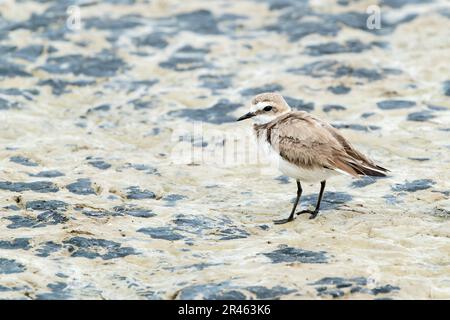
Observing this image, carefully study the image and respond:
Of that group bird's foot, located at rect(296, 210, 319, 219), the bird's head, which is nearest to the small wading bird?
bird's foot, located at rect(296, 210, 319, 219)

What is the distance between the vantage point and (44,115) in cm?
1551

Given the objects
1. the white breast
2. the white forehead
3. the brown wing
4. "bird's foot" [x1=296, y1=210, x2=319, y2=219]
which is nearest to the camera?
the brown wing

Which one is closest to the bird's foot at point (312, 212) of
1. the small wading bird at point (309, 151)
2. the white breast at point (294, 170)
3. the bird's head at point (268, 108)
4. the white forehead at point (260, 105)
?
the small wading bird at point (309, 151)

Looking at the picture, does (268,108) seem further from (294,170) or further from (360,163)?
(360,163)

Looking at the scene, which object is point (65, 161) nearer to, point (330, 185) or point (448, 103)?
point (330, 185)

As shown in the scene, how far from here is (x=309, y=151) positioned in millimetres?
10500

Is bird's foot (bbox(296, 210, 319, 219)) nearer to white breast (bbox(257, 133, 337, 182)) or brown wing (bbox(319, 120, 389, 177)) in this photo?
white breast (bbox(257, 133, 337, 182))

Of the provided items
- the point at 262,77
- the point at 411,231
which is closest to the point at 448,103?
the point at 262,77

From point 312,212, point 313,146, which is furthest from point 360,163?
point 312,212

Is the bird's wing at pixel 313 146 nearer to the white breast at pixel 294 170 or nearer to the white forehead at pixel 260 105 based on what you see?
the white breast at pixel 294 170

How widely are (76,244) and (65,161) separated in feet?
11.9

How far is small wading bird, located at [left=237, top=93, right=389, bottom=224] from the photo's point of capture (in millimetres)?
10312

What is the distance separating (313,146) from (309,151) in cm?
9

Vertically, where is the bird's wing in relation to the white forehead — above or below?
below
